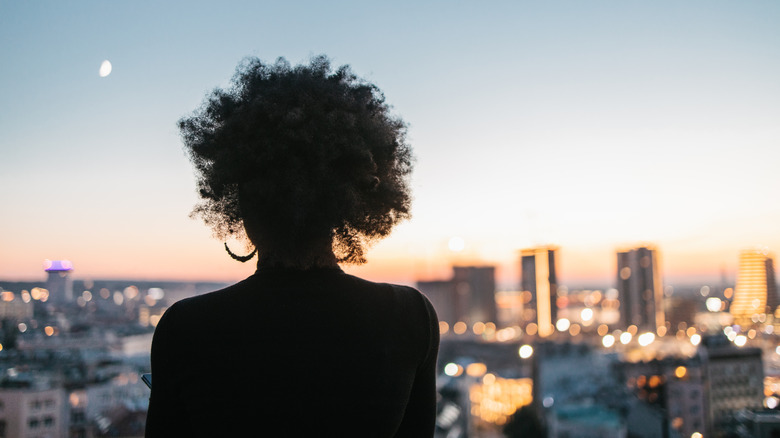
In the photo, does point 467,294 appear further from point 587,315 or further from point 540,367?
point 540,367

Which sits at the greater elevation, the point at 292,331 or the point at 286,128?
the point at 286,128

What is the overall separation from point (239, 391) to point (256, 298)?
3.4 inches

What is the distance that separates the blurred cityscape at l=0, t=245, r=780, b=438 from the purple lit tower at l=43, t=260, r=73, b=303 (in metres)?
0.01

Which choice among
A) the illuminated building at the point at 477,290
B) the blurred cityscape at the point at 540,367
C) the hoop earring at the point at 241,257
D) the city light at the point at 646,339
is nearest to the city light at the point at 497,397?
the blurred cityscape at the point at 540,367

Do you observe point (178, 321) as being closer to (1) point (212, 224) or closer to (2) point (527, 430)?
(1) point (212, 224)

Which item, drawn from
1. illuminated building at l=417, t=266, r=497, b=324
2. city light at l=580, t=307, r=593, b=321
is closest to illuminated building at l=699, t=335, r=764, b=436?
illuminated building at l=417, t=266, r=497, b=324

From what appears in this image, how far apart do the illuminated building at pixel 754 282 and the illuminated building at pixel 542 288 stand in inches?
564

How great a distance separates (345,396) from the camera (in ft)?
2.01

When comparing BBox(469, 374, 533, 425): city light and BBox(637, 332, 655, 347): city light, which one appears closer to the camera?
BBox(469, 374, 533, 425): city light

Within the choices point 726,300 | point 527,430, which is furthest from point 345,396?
point 726,300

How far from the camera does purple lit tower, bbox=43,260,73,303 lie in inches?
232

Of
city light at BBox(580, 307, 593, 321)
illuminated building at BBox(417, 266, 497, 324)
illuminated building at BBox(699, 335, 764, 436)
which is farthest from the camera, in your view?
city light at BBox(580, 307, 593, 321)

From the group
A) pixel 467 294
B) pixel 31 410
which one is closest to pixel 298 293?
pixel 31 410

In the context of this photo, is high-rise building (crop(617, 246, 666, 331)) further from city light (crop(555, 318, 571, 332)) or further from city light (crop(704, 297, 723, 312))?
city light (crop(555, 318, 571, 332))
